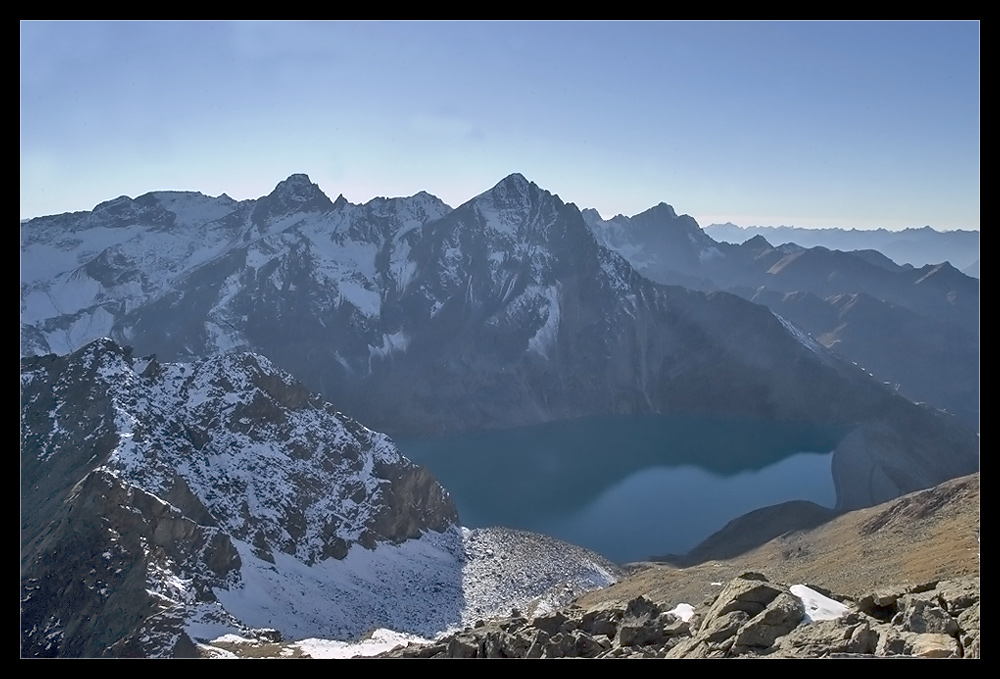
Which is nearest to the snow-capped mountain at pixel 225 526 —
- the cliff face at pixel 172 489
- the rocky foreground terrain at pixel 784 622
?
the cliff face at pixel 172 489

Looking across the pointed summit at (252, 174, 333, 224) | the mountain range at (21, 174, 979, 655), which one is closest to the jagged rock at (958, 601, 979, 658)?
the mountain range at (21, 174, 979, 655)

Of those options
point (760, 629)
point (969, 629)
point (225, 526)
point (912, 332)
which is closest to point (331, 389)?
point (225, 526)

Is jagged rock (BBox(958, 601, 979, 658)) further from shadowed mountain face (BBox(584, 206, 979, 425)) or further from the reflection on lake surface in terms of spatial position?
shadowed mountain face (BBox(584, 206, 979, 425))

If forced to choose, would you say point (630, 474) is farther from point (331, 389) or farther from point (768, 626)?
point (768, 626)

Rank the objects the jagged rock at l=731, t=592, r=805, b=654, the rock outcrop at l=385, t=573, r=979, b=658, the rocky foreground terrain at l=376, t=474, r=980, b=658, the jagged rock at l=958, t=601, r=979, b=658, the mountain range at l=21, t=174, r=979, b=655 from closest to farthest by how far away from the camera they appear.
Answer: the jagged rock at l=958, t=601, r=979, b=658 < the rock outcrop at l=385, t=573, r=979, b=658 < the rocky foreground terrain at l=376, t=474, r=980, b=658 < the jagged rock at l=731, t=592, r=805, b=654 < the mountain range at l=21, t=174, r=979, b=655

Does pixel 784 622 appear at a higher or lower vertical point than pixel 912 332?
lower

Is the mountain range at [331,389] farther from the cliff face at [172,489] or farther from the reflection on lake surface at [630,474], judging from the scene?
the reflection on lake surface at [630,474]
